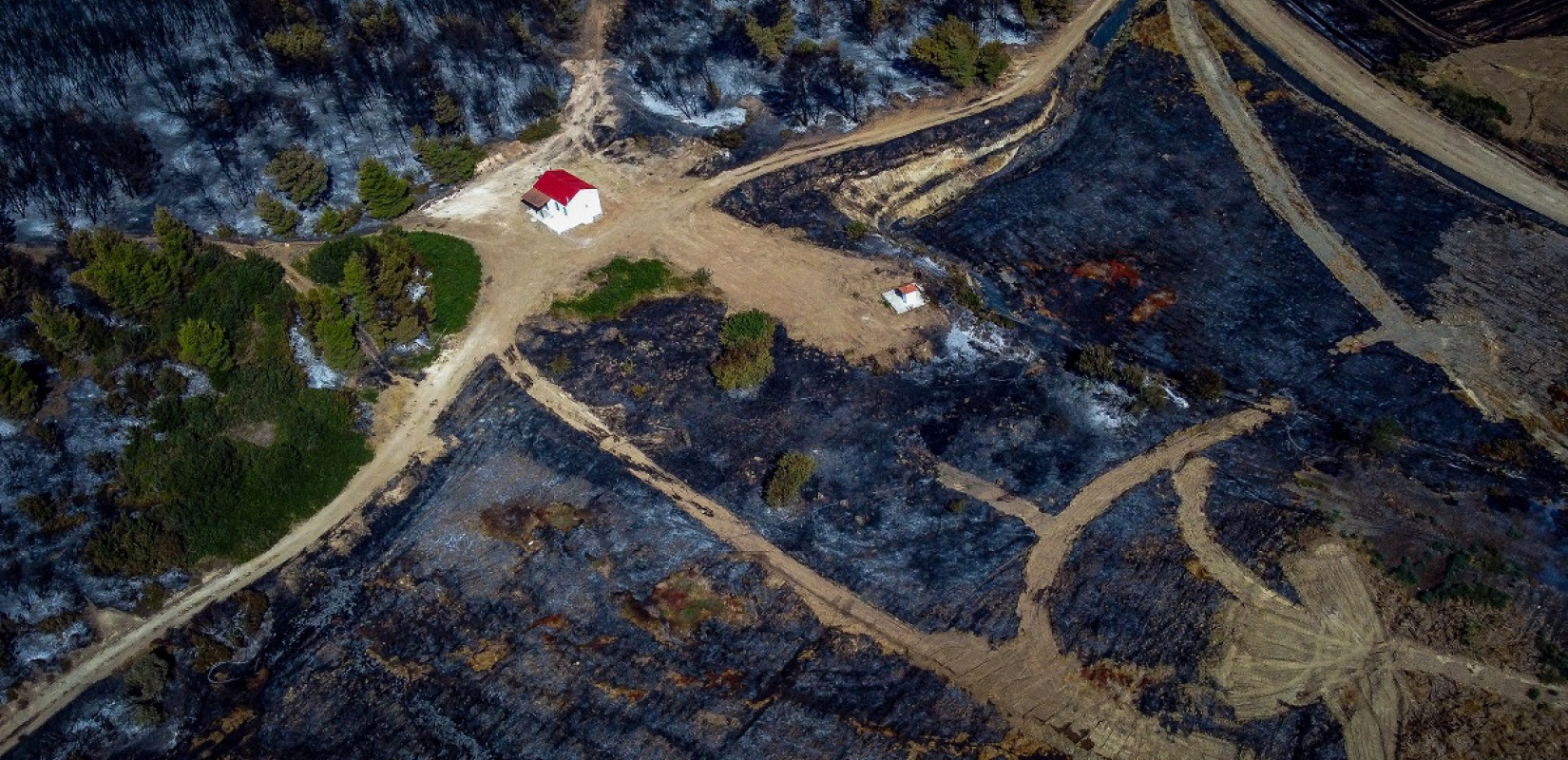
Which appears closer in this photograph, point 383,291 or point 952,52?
point 383,291

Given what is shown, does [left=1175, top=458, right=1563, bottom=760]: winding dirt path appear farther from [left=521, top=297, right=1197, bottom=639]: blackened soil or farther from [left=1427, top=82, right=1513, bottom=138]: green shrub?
[left=1427, top=82, right=1513, bottom=138]: green shrub

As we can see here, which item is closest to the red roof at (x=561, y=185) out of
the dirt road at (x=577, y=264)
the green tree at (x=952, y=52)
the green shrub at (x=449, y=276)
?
the dirt road at (x=577, y=264)

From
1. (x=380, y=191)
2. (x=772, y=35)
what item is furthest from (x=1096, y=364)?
(x=380, y=191)

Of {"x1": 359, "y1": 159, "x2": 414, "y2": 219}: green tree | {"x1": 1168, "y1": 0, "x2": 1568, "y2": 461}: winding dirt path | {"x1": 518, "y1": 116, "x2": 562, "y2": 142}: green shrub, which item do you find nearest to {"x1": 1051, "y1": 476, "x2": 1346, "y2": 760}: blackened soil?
{"x1": 1168, "y1": 0, "x2": 1568, "y2": 461}: winding dirt path

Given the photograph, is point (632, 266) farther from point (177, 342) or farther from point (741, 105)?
point (177, 342)

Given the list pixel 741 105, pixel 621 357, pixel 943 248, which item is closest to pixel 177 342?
pixel 621 357

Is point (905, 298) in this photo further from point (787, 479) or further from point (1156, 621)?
point (1156, 621)
